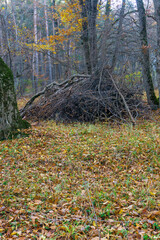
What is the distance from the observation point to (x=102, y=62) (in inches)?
397

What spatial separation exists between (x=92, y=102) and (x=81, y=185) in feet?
16.9

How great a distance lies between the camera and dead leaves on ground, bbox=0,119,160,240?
10.5ft

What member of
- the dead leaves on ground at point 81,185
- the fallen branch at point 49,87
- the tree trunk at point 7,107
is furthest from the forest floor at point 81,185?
the fallen branch at point 49,87

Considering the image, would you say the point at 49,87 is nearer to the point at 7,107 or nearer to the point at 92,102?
the point at 92,102

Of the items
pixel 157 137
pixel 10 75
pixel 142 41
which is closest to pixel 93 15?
pixel 142 41

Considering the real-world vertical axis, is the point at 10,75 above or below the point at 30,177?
above

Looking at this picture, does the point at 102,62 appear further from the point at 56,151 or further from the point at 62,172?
the point at 62,172

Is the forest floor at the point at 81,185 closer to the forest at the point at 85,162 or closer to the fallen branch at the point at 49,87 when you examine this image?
the forest at the point at 85,162

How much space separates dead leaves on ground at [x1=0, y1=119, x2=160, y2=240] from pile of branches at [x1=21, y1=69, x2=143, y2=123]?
1.92 m

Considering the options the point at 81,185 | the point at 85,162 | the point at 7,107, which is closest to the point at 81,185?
the point at 81,185

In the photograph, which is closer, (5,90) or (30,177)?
(30,177)

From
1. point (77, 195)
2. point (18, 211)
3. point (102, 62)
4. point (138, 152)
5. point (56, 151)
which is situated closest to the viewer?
point (18, 211)

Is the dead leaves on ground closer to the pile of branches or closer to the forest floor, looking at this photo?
the forest floor

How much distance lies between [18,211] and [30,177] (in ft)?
4.24
